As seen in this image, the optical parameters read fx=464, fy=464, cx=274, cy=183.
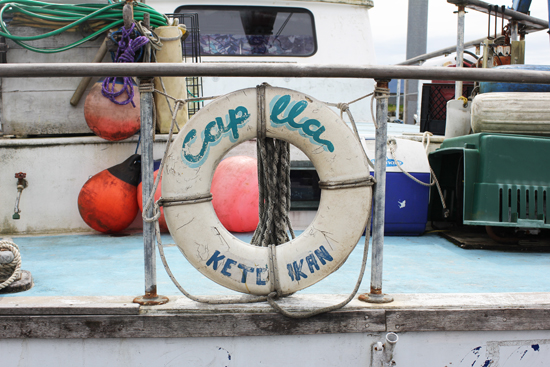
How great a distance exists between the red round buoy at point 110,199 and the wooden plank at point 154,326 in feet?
4.93

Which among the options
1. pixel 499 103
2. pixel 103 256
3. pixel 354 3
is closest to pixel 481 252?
pixel 499 103

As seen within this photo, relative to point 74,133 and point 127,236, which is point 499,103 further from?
point 74,133

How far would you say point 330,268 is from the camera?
1658 millimetres

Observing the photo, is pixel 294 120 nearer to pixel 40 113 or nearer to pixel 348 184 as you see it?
pixel 348 184

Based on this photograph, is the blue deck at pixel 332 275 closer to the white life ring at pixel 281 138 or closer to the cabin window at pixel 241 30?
the white life ring at pixel 281 138

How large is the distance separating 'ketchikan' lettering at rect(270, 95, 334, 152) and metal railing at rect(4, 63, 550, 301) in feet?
0.32

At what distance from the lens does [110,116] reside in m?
3.12

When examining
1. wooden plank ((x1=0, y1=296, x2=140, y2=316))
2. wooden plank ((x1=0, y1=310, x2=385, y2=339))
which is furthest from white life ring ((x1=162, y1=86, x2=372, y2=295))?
wooden plank ((x1=0, y1=296, x2=140, y2=316))

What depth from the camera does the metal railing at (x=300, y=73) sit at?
5.20ft

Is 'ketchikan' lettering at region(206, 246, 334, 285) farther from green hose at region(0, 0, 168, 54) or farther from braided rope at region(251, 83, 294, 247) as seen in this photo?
green hose at region(0, 0, 168, 54)

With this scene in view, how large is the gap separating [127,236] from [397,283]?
1.90 metres

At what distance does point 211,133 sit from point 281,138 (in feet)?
0.82

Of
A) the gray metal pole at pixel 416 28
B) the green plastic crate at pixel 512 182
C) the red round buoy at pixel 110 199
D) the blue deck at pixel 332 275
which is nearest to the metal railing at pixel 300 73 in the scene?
the blue deck at pixel 332 275

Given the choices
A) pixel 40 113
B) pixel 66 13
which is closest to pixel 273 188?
pixel 66 13
